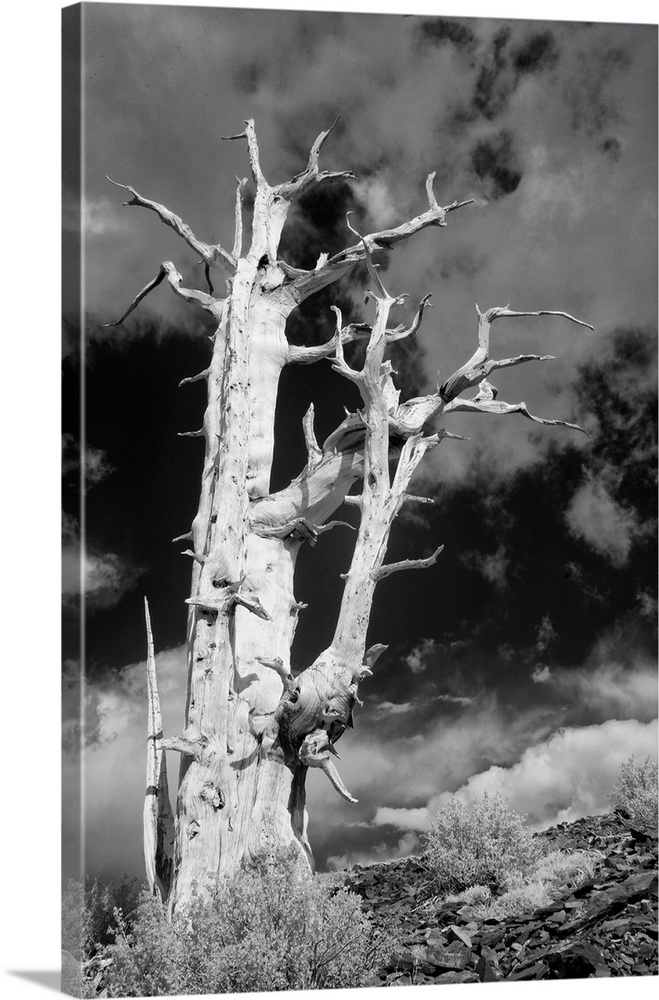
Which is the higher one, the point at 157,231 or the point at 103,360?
the point at 157,231

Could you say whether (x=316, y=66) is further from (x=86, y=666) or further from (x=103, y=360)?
(x=86, y=666)

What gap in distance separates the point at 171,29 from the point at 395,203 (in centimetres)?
150

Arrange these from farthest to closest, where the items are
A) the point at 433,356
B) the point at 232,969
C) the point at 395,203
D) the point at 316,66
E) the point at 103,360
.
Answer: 1. the point at 433,356
2. the point at 395,203
3. the point at 316,66
4. the point at 103,360
5. the point at 232,969

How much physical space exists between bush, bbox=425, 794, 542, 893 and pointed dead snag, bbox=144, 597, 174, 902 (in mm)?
1420

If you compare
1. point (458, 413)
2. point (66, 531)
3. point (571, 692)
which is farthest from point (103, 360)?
point (571, 692)

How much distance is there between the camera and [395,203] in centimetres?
758

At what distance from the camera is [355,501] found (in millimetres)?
6875

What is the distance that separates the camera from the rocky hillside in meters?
6.56

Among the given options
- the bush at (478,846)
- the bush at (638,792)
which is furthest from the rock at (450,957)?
the bush at (638,792)

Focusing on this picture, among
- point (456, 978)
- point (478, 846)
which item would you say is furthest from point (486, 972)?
point (478, 846)

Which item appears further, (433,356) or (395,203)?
(433,356)

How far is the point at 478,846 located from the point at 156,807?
1.66m

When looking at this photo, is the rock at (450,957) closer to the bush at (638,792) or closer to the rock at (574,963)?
the rock at (574,963)

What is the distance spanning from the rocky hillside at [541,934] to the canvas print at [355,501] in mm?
19
